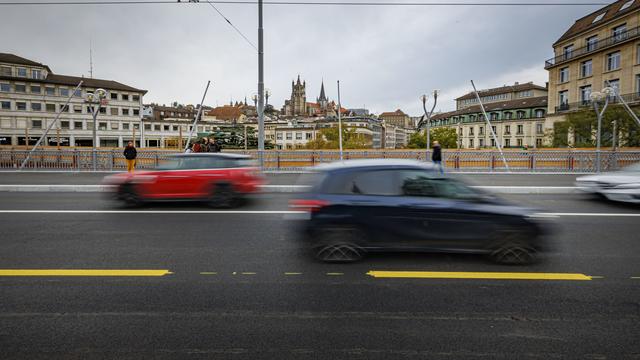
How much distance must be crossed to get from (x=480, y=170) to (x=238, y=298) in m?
20.5

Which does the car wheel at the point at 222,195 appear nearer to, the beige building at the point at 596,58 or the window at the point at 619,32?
the beige building at the point at 596,58

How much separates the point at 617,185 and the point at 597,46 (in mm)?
48750

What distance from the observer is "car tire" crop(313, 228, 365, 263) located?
514 cm

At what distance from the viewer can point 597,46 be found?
47.5 metres

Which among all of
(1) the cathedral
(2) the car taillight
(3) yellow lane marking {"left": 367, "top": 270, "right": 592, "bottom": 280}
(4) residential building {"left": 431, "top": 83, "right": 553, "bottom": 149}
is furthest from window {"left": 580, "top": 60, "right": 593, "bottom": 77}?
(1) the cathedral

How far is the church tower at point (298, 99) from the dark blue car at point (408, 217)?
177 m

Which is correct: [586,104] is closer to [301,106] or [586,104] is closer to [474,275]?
[474,275]

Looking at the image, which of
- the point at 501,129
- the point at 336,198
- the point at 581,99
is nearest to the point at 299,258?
the point at 336,198

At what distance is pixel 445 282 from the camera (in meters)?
4.40

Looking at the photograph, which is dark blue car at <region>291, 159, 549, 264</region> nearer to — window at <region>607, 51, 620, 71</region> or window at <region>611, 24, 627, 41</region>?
window at <region>611, 24, 627, 41</region>

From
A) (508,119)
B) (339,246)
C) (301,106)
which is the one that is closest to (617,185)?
(339,246)

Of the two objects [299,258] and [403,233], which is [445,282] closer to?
[403,233]

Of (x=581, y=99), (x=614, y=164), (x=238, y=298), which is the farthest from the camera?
(x=581, y=99)

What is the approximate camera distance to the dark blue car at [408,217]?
498 cm
